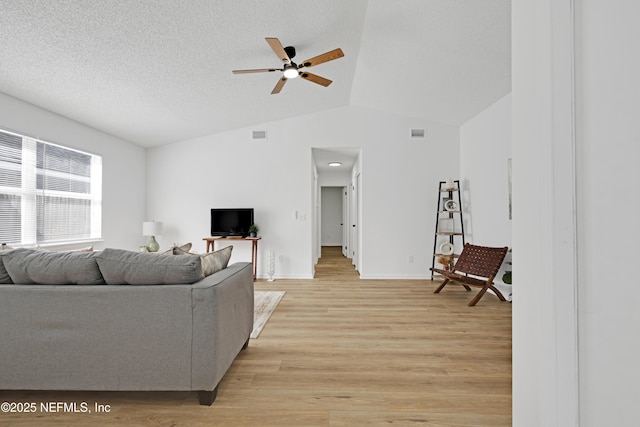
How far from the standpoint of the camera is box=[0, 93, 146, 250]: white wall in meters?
3.39

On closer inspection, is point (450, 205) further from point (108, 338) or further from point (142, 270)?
point (108, 338)

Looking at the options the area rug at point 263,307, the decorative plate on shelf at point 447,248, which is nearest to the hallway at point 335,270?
the area rug at point 263,307

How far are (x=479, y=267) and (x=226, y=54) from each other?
13.1 ft

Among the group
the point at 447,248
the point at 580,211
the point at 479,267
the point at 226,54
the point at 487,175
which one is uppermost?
the point at 226,54

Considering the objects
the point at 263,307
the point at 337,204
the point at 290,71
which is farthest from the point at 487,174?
the point at 337,204

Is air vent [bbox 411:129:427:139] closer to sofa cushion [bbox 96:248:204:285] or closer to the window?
sofa cushion [bbox 96:248:204:285]

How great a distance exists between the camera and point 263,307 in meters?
3.47

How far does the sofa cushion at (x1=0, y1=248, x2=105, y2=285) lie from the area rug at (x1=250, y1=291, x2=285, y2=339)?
137 cm

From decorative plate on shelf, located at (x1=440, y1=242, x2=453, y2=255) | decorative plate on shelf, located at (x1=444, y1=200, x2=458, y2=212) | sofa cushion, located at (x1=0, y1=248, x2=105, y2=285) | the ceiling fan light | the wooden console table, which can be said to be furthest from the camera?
the wooden console table

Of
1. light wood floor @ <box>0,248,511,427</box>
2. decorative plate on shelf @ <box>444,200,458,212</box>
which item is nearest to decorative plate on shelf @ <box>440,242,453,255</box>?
decorative plate on shelf @ <box>444,200,458,212</box>

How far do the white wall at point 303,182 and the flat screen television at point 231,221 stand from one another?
0.59ft

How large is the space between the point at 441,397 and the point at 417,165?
407cm

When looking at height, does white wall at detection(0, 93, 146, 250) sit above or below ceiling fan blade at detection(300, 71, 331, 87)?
below

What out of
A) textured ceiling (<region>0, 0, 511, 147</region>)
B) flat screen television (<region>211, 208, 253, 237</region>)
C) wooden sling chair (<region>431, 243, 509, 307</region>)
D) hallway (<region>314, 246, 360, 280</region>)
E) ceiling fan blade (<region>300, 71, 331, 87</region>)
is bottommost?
hallway (<region>314, 246, 360, 280</region>)
